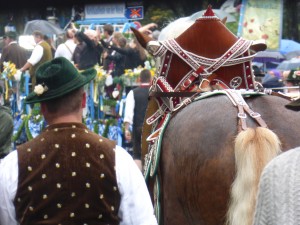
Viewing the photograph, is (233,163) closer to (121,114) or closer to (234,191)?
(234,191)

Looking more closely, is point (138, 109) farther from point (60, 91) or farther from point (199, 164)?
point (60, 91)

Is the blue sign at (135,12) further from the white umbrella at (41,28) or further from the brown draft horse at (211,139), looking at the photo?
the brown draft horse at (211,139)

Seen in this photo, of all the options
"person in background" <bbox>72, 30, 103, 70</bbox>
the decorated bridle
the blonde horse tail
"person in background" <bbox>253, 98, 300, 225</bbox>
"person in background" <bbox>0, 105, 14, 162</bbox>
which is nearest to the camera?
"person in background" <bbox>253, 98, 300, 225</bbox>

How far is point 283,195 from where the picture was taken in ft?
7.69

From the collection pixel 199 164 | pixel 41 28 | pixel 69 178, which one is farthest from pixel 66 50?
pixel 69 178

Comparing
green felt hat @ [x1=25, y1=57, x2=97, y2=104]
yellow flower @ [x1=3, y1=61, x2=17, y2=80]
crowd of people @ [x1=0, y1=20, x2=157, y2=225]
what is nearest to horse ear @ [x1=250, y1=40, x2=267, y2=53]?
green felt hat @ [x1=25, y1=57, x2=97, y2=104]

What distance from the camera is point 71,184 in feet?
11.9

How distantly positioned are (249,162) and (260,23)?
10.8 metres

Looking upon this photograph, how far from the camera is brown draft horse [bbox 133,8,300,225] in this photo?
435 cm

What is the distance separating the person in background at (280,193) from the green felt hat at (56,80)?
1566 millimetres

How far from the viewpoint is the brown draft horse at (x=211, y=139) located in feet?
14.3

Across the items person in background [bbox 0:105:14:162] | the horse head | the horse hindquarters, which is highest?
the horse head

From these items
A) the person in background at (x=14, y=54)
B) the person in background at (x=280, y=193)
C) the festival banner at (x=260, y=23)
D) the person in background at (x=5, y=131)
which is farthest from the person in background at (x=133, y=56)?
the person in background at (x=280, y=193)

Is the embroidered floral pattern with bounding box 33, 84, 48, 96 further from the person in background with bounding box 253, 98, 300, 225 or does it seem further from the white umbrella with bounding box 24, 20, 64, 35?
the white umbrella with bounding box 24, 20, 64, 35
